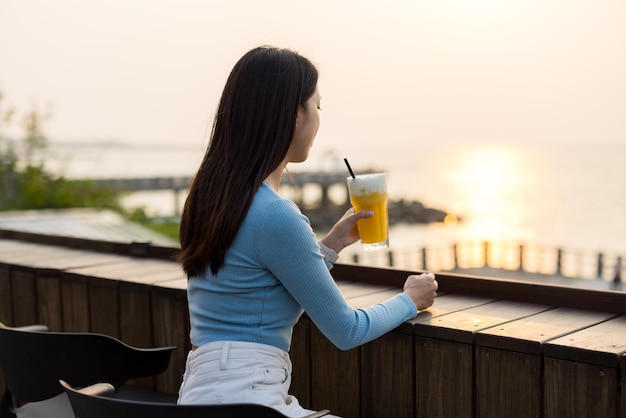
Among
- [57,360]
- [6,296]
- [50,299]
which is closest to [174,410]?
[57,360]

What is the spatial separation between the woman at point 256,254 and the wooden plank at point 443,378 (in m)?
0.17

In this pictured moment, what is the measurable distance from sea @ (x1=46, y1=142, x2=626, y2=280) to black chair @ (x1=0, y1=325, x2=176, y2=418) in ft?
59.3

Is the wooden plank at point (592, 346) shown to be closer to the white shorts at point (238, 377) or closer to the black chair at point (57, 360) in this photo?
the white shorts at point (238, 377)

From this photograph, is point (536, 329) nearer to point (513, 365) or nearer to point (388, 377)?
point (513, 365)

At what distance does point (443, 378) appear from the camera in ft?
6.11

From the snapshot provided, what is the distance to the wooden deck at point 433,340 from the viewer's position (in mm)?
1664

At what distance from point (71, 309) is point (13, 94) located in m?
18.2

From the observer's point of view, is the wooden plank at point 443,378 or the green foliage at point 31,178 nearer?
the wooden plank at point 443,378

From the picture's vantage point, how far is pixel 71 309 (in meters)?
2.80

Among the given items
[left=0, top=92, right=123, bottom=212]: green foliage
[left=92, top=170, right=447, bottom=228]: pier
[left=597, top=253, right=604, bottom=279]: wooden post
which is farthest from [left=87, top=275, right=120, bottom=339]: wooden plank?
[left=92, top=170, right=447, bottom=228]: pier

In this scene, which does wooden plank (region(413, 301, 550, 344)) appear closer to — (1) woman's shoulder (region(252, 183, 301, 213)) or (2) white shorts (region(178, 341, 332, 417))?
(2) white shorts (region(178, 341, 332, 417))

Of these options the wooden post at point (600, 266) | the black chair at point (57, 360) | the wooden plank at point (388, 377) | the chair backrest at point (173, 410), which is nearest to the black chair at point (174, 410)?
the chair backrest at point (173, 410)

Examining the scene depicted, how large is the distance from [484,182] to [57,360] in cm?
8560

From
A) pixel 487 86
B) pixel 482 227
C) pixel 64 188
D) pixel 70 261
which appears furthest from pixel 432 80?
pixel 70 261
